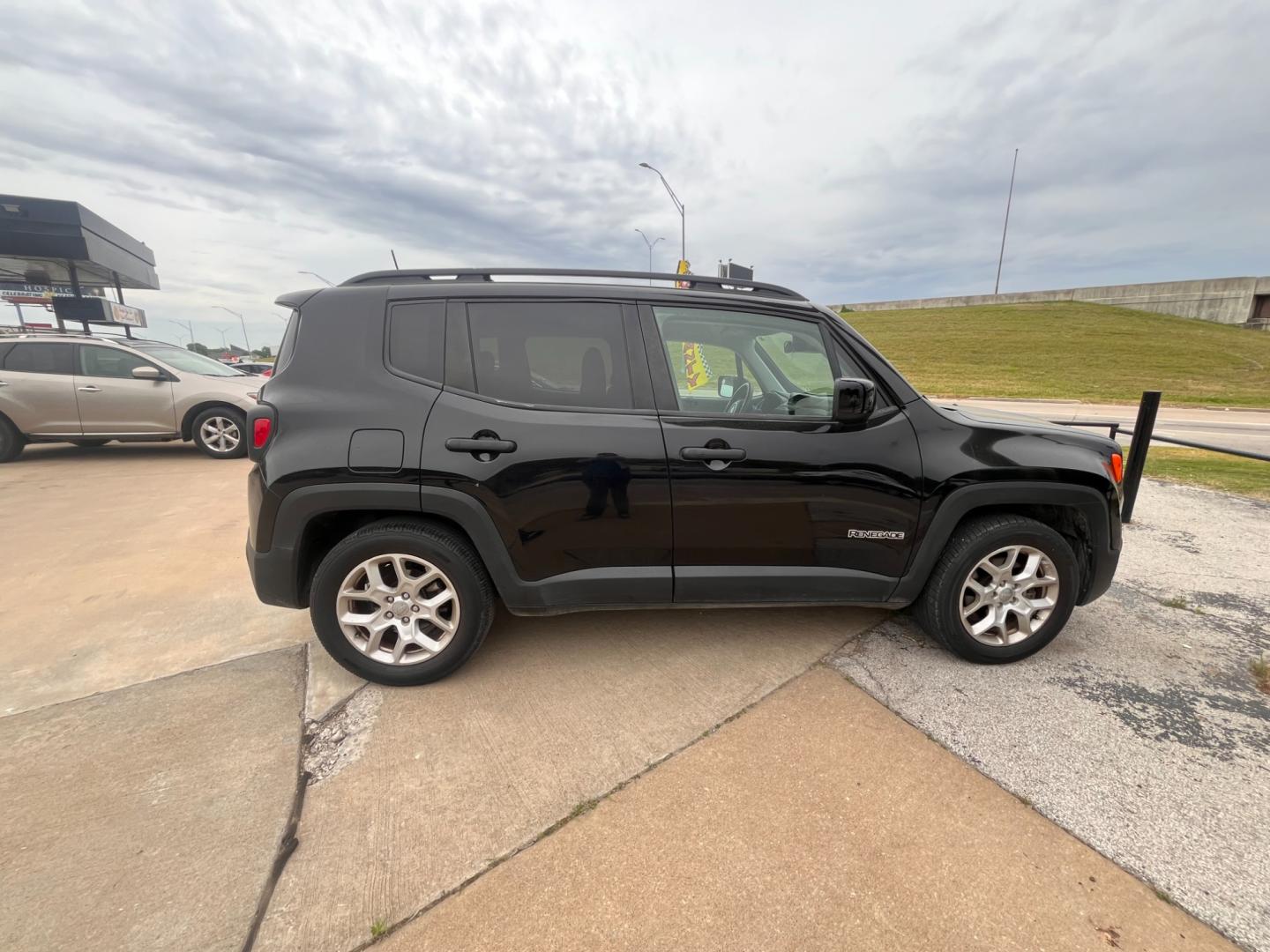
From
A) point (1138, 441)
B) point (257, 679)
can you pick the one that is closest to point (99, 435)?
point (257, 679)

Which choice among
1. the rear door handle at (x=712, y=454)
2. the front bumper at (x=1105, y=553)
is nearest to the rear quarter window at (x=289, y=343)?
the rear door handle at (x=712, y=454)

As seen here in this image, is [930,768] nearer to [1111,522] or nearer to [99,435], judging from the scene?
[1111,522]

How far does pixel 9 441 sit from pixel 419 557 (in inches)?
342

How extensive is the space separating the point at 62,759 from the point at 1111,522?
468 cm

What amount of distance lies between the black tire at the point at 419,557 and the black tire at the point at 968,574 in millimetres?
2166

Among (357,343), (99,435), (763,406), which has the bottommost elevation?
(99,435)

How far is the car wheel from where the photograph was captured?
7527mm

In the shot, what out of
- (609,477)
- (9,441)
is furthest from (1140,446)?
(9,441)

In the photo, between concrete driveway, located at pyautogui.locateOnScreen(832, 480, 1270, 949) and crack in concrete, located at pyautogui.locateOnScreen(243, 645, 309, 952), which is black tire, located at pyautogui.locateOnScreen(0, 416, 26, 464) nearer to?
crack in concrete, located at pyautogui.locateOnScreen(243, 645, 309, 952)

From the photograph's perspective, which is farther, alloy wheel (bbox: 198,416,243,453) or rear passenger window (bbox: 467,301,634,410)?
alloy wheel (bbox: 198,416,243,453)

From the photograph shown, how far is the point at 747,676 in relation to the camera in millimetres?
2609

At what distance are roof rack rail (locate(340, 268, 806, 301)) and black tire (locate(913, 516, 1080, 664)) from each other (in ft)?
4.83

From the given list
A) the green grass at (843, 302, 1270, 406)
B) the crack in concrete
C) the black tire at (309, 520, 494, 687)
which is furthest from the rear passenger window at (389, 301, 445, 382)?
the green grass at (843, 302, 1270, 406)

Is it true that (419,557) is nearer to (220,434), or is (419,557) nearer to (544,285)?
(544,285)
